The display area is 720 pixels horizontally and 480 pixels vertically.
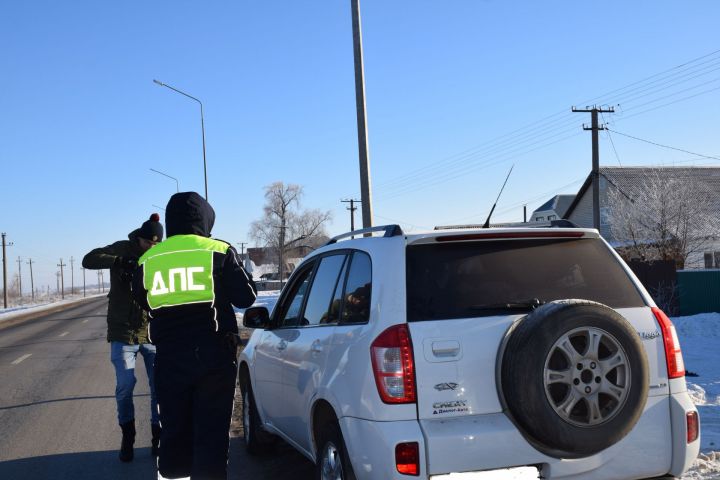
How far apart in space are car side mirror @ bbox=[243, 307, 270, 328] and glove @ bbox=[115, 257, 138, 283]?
43.7 inches

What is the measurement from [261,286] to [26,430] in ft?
261

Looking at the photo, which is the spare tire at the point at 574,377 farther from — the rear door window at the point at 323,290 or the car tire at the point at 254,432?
the car tire at the point at 254,432

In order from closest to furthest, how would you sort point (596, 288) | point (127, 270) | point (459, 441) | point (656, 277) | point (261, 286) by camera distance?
point (459, 441)
point (596, 288)
point (127, 270)
point (656, 277)
point (261, 286)

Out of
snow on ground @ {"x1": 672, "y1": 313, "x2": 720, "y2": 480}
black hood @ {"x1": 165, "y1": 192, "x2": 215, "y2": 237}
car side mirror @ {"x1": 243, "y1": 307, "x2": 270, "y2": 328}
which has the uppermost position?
black hood @ {"x1": 165, "y1": 192, "x2": 215, "y2": 237}

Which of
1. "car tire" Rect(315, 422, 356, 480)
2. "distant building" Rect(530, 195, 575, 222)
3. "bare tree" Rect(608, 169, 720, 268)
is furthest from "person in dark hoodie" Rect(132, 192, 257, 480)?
"distant building" Rect(530, 195, 575, 222)

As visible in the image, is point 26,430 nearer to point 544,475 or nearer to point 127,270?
point 127,270

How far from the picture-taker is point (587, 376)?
3.29 meters

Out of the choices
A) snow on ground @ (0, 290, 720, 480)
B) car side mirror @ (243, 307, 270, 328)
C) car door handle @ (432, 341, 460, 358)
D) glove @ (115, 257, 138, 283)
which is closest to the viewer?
car door handle @ (432, 341, 460, 358)

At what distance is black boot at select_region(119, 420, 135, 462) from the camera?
5.89 meters

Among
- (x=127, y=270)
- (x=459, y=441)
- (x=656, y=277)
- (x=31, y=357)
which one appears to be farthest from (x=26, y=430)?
(x=656, y=277)

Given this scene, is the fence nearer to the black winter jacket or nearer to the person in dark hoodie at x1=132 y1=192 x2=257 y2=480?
the black winter jacket

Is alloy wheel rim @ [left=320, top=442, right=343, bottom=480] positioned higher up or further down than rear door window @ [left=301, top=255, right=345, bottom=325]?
further down

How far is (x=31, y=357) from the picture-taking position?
14508mm

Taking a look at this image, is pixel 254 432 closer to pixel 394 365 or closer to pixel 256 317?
pixel 256 317
